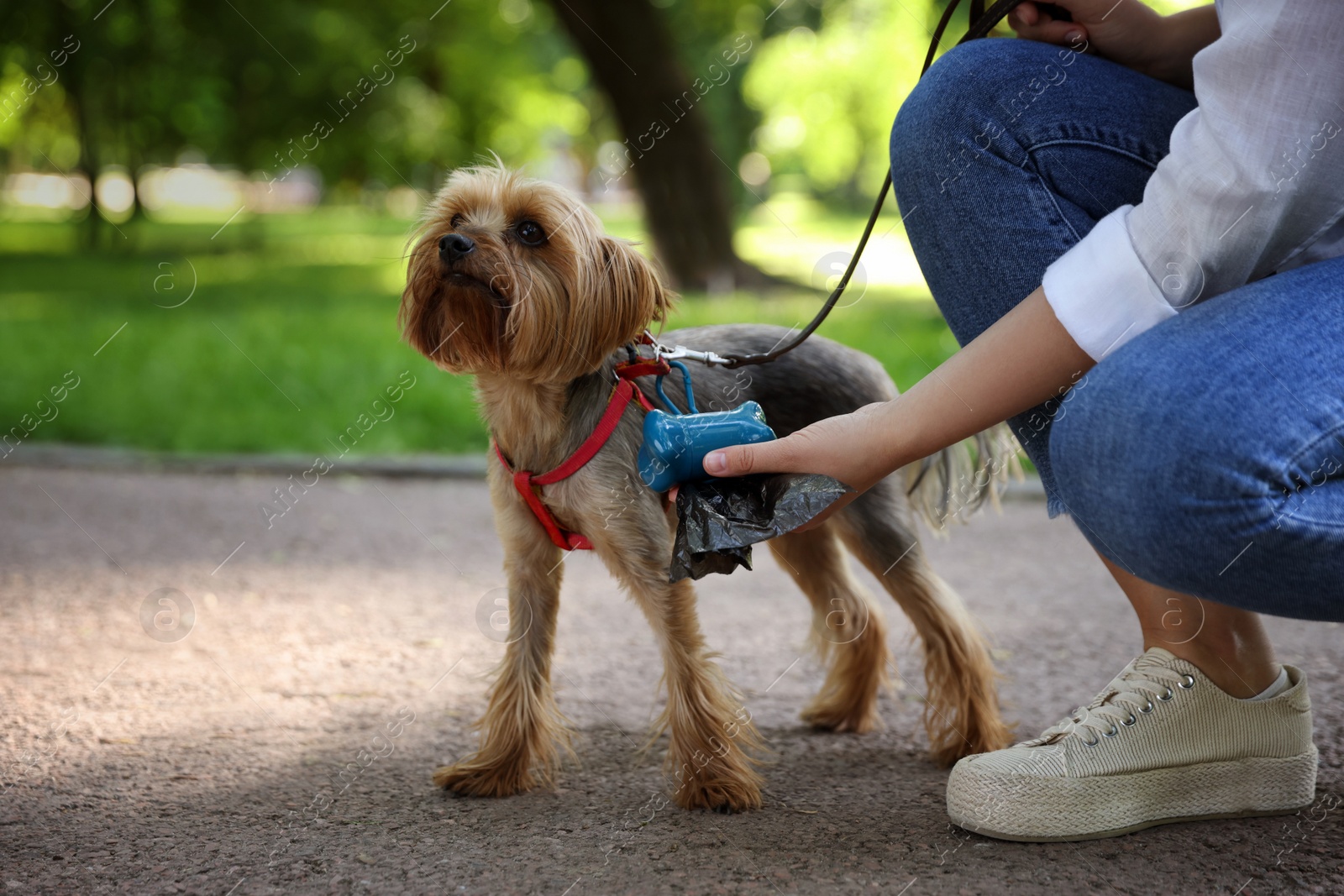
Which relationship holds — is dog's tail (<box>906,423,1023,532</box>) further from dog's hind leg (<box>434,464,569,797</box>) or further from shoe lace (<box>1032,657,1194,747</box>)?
dog's hind leg (<box>434,464,569,797</box>)

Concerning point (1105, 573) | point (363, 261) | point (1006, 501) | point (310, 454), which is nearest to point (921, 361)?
point (1006, 501)

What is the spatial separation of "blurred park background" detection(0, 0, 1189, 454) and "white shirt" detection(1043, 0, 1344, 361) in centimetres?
144

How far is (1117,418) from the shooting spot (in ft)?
6.32

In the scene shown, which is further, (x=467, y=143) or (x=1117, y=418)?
(x=467, y=143)

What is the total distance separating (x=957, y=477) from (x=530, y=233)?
1567 millimetres

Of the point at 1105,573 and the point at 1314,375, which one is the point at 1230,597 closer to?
the point at 1314,375

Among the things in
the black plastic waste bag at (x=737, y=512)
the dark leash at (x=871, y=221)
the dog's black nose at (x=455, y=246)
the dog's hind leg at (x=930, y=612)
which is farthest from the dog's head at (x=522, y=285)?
the dog's hind leg at (x=930, y=612)

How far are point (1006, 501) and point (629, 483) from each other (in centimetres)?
380

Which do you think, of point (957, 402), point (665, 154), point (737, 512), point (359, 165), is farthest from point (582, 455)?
point (359, 165)

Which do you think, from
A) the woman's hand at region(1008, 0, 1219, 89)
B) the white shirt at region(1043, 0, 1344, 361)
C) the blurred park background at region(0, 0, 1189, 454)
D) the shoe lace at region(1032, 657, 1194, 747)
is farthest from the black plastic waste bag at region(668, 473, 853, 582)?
the woman's hand at region(1008, 0, 1219, 89)

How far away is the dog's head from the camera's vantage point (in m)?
2.84

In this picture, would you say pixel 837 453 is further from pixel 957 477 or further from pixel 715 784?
pixel 957 477

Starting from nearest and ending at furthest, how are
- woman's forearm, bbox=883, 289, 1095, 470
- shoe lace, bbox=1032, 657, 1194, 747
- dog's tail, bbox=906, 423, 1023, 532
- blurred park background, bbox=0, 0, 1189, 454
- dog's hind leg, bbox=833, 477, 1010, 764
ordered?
woman's forearm, bbox=883, 289, 1095, 470 < shoe lace, bbox=1032, 657, 1194, 747 < dog's hind leg, bbox=833, 477, 1010, 764 < dog's tail, bbox=906, 423, 1023, 532 < blurred park background, bbox=0, 0, 1189, 454

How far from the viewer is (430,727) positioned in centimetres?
334
